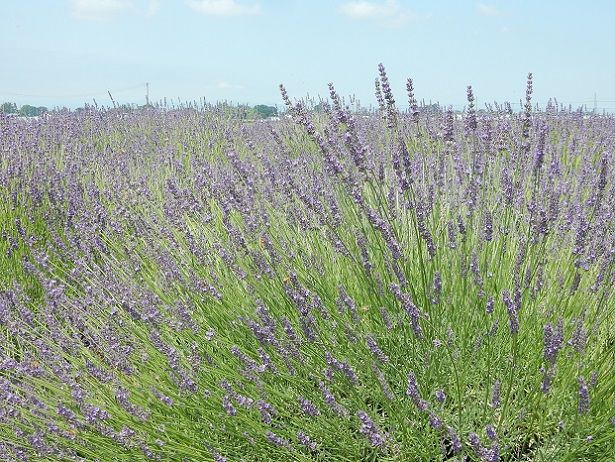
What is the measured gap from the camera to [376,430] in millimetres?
1701

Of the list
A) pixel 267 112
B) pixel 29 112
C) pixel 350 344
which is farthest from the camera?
pixel 267 112

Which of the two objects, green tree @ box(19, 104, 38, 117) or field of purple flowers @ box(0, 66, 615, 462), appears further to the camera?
green tree @ box(19, 104, 38, 117)

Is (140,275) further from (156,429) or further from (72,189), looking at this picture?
(72,189)

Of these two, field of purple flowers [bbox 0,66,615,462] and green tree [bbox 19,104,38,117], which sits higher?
green tree [bbox 19,104,38,117]

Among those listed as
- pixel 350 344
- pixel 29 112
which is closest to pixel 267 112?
pixel 29 112

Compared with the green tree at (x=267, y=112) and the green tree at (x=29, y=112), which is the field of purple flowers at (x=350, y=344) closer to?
the green tree at (x=267, y=112)

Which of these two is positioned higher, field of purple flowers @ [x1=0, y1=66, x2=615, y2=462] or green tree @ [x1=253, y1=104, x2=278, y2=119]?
green tree @ [x1=253, y1=104, x2=278, y2=119]

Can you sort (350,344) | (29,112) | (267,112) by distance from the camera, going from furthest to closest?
(267,112), (29,112), (350,344)

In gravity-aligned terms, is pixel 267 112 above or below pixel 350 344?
above

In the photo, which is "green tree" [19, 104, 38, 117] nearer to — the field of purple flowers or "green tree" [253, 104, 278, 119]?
"green tree" [253, 104, 278, 119]

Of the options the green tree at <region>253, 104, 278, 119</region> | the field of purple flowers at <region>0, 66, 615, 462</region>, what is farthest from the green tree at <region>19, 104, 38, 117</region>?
the field of purple flowers at <region>0, 66, 615, 462</region>

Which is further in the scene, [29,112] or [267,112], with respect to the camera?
[267,112]

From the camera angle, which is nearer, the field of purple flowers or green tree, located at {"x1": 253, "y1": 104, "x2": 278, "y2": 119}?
the field of purple flowers

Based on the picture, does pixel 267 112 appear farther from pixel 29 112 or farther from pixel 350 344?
pixel 350 344
